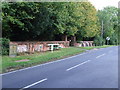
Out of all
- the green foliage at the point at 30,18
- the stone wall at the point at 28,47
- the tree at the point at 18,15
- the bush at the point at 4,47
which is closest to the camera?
the bush at the point at 4,47

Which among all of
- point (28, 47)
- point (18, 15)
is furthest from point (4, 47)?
point (28, 47)

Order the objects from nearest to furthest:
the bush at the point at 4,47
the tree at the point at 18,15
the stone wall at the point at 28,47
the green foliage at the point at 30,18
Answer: the bush at the point at 4,47, the tree at the point at 18,15, the green foliage at the point at 30,18, the stone wall at the point at 28,47

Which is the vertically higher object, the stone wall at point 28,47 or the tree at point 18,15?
the tree at point 18,15

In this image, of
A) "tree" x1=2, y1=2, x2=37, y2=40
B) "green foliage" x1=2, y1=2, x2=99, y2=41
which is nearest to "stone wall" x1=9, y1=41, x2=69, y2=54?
"green foliage" x1=2, y1=2, x2=99, y2=41

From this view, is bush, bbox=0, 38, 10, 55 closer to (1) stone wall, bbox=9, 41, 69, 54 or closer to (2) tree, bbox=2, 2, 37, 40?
(1) stone wall, bbox=9, 41, 69, 54

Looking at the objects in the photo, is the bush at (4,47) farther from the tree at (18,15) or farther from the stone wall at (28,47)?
the tree at (18,15)

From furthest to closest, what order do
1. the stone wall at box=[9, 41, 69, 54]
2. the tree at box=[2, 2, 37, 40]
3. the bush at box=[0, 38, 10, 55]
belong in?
the stone wall at box=[9, 41, 69, 54]
the tree at box=[2, 2, 37, 40]
the bush at box=[0, 38, 10, 55]

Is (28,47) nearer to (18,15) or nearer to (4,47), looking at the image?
(18,15)

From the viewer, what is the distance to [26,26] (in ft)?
71.3

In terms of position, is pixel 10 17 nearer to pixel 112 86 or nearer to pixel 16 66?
pixel 16 66

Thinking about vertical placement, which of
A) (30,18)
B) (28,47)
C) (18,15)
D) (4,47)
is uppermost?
(18,15)

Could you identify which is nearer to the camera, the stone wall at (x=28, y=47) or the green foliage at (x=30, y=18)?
the green foliage at (x=30, y=18)

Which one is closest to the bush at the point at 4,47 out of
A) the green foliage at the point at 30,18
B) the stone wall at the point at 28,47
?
the stone wall at the point at 28,47

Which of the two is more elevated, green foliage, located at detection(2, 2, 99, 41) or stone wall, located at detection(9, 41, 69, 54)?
green foliage, located at detection(2, 2, 99, 41)
